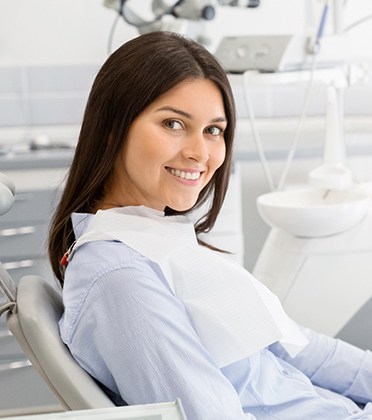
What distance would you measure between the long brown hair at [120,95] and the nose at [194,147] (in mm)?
88

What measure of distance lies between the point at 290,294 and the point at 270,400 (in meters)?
1.11

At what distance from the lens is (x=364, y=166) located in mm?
3311

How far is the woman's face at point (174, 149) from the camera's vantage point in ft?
4.38

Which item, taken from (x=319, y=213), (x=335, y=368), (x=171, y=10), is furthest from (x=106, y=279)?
(x=171, y=10)

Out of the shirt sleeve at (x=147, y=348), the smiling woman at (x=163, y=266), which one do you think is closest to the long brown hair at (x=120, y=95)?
the smiling woman at (x=163, y=266)

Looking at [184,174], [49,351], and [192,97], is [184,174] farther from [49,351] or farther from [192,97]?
[49,351]

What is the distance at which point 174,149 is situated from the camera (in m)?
1.35

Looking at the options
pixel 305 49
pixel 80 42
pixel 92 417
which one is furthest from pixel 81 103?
pixel 92 417

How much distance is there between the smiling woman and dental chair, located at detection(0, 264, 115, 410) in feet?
0.10

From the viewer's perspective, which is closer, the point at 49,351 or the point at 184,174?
the point at 49,351

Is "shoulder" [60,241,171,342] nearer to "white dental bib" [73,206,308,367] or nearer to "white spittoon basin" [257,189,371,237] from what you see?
"white dental bib" [73,206,308,367]

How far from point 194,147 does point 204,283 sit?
22 cm

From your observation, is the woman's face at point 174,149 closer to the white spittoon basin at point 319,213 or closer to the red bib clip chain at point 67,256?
the red bib clip chain at point 67,256

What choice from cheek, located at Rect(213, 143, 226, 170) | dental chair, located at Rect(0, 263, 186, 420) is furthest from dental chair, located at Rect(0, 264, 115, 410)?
cheek, located at Rect(213, 143, 226, 170)
